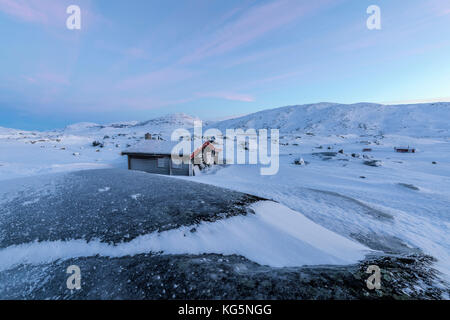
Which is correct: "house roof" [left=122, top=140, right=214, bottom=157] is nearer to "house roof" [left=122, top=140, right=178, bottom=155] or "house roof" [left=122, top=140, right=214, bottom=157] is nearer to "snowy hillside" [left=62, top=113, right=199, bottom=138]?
"house roof" [left=122, top=140, right=178, bottom=155]

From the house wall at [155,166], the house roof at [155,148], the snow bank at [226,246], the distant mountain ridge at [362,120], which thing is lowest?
the snow bank at [226,246]

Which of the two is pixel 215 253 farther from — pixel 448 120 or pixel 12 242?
pixel 448 120

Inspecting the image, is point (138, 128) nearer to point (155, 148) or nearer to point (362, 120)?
point (155, 148)

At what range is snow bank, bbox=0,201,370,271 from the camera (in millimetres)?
4578

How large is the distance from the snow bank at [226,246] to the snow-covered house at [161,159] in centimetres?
1492

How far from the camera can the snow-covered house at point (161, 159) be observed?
20484 mm

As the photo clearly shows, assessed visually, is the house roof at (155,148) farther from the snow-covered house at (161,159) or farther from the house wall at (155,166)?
the house wall at (155,166)

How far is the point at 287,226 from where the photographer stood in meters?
6.62

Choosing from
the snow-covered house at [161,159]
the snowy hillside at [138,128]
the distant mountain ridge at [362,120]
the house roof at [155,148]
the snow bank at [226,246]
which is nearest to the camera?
the snow bank at [226,246]

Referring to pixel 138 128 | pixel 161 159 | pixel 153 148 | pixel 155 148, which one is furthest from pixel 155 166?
pixel 138 128

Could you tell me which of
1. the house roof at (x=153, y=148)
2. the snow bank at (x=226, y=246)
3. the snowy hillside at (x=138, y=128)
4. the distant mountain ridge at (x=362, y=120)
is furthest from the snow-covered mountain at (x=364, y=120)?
the snow bank at (x=226, y=246)

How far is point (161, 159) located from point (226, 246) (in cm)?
1791

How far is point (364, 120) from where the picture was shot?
299 feet
